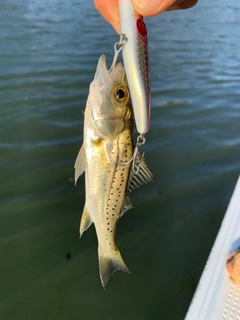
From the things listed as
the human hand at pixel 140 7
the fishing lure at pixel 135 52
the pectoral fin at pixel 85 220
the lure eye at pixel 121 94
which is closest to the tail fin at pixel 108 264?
the pectoral fin at pixel 85 220

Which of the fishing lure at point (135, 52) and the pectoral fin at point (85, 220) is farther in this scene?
the pectoral fin at point (85, 220)

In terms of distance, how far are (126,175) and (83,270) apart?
1.55 metres

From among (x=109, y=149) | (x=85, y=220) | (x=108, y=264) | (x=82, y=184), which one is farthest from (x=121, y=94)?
(x=82, y=184)

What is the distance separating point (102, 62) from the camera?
70.0 inches

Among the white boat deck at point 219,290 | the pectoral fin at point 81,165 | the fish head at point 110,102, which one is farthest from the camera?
the white boat deck at point 219,290

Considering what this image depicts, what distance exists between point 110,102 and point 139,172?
0.38m

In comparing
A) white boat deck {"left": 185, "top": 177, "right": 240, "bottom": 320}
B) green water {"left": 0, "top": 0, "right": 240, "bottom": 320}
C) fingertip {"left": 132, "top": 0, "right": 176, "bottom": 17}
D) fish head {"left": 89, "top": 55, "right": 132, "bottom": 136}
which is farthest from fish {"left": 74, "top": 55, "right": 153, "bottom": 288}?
green water {"left": 0, "top": 0, "right": 240, "bottom": 320}

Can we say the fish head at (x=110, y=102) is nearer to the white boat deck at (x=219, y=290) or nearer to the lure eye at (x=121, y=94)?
the lure eye at (x=121, y=94)

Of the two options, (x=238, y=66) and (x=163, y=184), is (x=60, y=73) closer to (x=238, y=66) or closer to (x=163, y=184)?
(x=163, y=184)

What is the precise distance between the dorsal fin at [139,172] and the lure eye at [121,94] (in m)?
0.27

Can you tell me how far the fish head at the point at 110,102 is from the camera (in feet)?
6.01

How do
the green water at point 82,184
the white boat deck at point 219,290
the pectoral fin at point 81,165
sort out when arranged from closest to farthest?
the pectoral fin at point 81,165, the white boat deck at point 219,290, the green water at point 82,184

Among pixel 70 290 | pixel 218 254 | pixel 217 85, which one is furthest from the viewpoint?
pixel 217 85

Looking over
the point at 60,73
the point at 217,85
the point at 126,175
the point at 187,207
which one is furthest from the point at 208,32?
the point at 126,175
